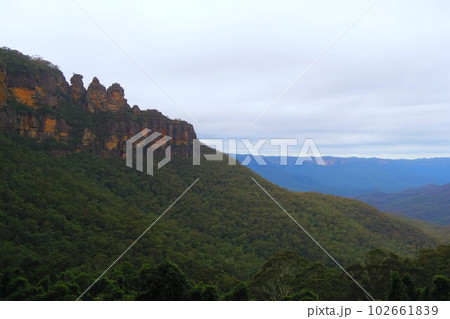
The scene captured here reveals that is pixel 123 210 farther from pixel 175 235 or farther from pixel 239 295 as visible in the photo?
pixel 239 295

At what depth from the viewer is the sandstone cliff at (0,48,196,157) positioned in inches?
1673

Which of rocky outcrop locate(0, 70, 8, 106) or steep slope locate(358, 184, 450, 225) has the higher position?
rocky outcrop locate(0, 70, 8, 106)

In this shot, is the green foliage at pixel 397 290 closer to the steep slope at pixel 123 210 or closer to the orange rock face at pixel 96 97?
the steep slope at pixel 123 210

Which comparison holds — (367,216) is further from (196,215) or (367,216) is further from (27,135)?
(27,135)

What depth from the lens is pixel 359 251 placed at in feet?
134

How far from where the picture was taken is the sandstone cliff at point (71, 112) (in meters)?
42.5

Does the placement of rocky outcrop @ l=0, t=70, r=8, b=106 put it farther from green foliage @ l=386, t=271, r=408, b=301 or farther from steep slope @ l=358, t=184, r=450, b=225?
steep slope @ l=358, t=184, r=450, b=225

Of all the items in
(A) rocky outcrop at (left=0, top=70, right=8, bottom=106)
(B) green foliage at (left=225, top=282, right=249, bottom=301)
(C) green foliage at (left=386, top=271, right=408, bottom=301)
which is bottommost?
(B) green foliage at (left=225, top=282, right=249, bottom=301)

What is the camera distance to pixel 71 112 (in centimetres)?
5212

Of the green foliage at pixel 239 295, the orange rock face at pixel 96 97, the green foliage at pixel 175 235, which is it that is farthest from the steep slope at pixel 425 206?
the green foliage at pixel 239 295

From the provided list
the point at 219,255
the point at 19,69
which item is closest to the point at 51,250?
the point at 219,255

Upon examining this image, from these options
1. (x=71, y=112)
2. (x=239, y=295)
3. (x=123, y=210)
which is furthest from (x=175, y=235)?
(x=71, y=112)

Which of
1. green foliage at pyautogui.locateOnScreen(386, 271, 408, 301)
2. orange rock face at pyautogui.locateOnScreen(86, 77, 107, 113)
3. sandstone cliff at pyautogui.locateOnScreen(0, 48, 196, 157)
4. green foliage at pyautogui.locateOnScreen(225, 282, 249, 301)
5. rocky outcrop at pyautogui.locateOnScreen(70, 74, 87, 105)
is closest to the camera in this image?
green foliage at pyautogui.locateOnScreen(386, 271, 408, 301)

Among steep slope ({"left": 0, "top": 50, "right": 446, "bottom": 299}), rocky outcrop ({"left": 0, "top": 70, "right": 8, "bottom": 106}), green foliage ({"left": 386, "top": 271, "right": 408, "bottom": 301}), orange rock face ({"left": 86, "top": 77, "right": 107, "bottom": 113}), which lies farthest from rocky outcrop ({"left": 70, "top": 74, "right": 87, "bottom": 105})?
green foliage ({"left": 386, "top": 271, "right": 408, "bottom": 301})
